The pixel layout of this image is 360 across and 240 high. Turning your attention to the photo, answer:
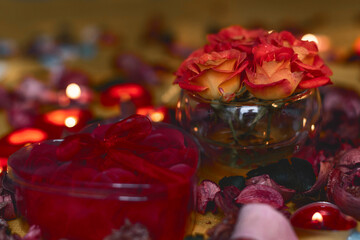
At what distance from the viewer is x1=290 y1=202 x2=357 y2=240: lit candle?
1.47ft

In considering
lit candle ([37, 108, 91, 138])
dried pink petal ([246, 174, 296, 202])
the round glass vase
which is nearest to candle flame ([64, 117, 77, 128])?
lit candle ([37, 108, 91, 138])

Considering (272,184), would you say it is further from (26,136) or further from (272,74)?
(26,136)

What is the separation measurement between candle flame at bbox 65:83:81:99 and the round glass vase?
0.38m

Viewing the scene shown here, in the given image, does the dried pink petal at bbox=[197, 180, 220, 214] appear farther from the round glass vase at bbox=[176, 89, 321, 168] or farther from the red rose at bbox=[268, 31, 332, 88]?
the red rose at bbox=[268, 31, 332, 88]

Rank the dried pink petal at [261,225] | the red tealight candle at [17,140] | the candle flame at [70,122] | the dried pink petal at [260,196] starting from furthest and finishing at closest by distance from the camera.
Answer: the candle flame at [70,122] < the red tealight candle at [17,140] < the dried pink petal at [260,196] < the dried pink petal at [261,225]

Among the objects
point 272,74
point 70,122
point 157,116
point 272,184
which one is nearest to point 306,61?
point 272,74

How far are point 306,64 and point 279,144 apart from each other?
12cm

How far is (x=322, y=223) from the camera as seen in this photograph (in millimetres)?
470

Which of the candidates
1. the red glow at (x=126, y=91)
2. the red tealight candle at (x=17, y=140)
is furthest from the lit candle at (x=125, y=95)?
the red tealight candle at (x=17, y=140)

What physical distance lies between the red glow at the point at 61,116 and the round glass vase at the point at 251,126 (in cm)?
33

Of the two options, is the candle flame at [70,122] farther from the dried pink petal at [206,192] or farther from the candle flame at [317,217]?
the candle flame at [317,217]

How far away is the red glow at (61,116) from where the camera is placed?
2.73 ft

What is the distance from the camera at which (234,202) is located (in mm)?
514

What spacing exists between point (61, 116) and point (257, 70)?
0.51m
